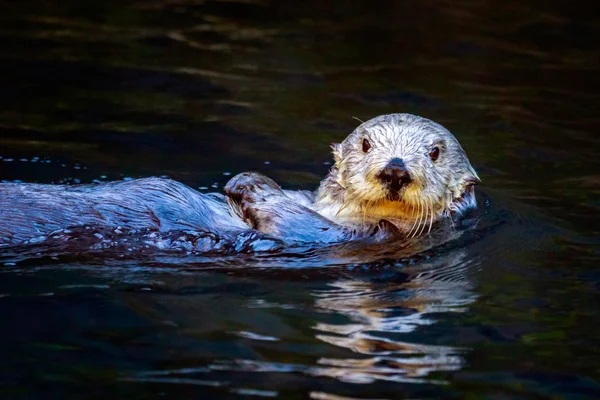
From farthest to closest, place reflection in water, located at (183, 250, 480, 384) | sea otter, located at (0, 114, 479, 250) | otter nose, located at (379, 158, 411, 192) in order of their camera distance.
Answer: otter nose, located at (379, 158, 411, 192) → sea otter, located at (0, 114, 479, 250) → reflection in water, located at (183, 250, 480, 384)

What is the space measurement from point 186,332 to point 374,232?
1.73 meters

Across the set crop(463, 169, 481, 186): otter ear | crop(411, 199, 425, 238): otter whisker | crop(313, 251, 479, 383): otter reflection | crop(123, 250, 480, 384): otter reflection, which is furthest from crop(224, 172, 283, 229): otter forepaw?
crop(463, 169, 481, 186): otter ear

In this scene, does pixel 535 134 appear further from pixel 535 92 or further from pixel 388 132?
pixel 388 132

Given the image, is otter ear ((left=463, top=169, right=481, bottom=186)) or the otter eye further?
otter ear ((left=463, top=169, right=481, bottom=186))

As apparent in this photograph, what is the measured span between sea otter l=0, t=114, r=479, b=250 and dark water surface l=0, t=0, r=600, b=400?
233 millimetres

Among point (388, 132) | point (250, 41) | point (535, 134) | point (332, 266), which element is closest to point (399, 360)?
point (332, 266)

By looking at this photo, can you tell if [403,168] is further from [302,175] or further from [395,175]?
[302,175]

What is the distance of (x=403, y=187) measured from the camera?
5.48 metres

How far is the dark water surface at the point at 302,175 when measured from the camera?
402 centimetres

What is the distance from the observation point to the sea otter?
5172 millimetres

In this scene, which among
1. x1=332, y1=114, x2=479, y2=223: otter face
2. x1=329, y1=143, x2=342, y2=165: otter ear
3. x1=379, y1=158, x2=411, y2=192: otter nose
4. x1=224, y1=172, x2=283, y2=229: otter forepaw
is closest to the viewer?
x1=379, y1=158, x2=411, y2=192: otter nose

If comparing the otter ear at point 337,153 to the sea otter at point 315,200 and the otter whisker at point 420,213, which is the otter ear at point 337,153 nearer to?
the sea otter at point 315,200

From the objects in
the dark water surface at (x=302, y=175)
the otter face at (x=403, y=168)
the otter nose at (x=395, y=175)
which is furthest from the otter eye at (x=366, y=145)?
the dark water surface at (x=302, y=175)

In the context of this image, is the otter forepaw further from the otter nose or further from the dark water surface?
the otter nose
